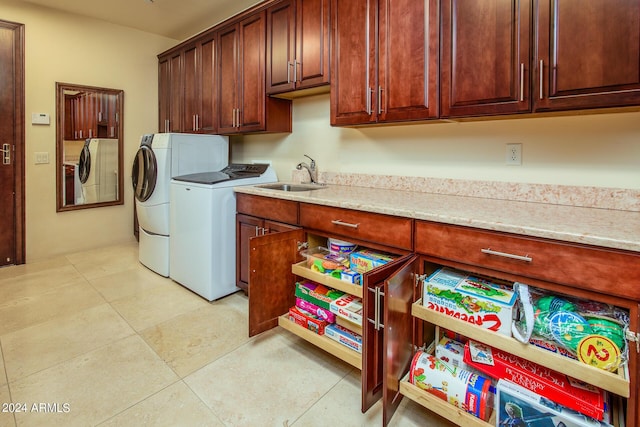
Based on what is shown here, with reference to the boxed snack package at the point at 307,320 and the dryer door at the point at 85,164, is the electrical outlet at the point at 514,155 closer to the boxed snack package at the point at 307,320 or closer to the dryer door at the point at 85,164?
the boxed snack package at the point at 307,320

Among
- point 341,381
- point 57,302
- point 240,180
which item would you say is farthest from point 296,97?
point 57,302

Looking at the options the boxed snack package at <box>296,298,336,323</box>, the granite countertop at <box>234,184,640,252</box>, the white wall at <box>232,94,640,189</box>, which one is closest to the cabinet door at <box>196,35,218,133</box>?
the white wall at <box>232,94,640,189</box>

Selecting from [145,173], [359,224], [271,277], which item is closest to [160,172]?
[145,173]

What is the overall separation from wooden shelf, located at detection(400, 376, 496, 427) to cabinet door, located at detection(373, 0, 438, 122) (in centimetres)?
133

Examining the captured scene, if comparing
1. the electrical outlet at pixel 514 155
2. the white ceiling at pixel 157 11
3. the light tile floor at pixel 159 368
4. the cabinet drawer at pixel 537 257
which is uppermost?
the white ceiling at pixel 157 11

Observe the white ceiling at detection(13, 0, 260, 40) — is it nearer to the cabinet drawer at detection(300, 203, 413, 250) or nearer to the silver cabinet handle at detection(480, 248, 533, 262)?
the cabinet drawer at detection(300, 203, 413, 250)

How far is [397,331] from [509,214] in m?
0.68

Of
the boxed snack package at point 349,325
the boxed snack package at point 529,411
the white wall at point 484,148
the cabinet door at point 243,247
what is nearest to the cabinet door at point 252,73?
the white wall at point 484,148

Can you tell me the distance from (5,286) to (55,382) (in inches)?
70.3

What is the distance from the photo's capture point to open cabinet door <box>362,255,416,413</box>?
131 centimetres

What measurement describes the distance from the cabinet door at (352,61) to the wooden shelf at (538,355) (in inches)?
47.5

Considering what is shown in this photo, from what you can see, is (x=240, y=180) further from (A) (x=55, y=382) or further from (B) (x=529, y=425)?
(B) (x=529, y=425)

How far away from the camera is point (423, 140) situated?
2.18 m

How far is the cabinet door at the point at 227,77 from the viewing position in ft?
9.74
